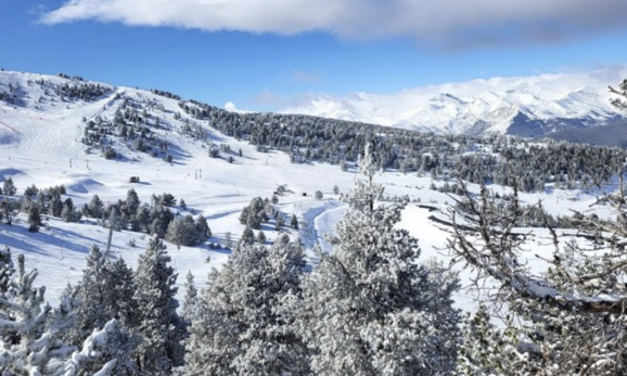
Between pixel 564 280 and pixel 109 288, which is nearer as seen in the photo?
pixel 564 280

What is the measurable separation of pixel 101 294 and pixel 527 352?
79.1ft

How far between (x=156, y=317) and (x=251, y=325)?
9382 millimetres

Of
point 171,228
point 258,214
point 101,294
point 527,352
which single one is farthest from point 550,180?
point 527,352

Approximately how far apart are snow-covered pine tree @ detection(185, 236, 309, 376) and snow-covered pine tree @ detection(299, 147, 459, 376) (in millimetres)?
2960

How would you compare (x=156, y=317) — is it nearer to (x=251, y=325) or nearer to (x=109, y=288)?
(x=109, y=288)

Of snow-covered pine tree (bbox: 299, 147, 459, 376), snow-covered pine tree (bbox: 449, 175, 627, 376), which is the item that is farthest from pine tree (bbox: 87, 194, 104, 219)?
snow-covered pine tree (bbox: 449, 175, 627, 376)

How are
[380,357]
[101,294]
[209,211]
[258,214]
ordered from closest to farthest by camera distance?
[380,357] → [101,294] → [258,214] → [209,211]

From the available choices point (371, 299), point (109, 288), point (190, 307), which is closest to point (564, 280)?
point (371, 299)

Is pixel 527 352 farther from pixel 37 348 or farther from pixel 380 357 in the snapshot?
pixel 380 357

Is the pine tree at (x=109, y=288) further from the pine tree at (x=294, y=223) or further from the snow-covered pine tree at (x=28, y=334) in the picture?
the pine tree at (x=294, y=223)

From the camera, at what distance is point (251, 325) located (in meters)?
16.8

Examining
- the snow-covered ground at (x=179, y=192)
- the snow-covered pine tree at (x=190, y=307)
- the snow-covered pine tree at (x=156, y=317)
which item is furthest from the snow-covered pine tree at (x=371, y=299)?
the snow-covered pine tree at (x=156, y=317)

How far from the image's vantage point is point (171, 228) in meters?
76.8

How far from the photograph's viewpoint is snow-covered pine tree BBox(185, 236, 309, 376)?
16.5 meters
